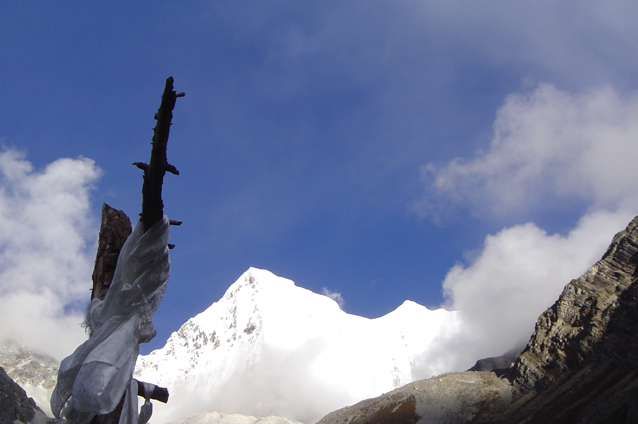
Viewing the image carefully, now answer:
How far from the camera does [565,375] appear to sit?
8219cm

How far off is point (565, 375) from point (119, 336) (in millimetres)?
93731

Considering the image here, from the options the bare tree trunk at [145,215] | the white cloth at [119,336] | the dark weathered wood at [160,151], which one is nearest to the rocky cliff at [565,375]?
the white cloth at [119,336]

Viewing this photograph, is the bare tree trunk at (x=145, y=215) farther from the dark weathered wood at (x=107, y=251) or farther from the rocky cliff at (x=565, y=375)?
the rocky cliff at (x=565, y=375)

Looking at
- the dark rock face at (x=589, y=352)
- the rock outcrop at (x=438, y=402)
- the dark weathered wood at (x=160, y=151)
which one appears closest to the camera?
the dark weathered wood at (x=160, y=151)

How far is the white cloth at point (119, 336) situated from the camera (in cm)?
341

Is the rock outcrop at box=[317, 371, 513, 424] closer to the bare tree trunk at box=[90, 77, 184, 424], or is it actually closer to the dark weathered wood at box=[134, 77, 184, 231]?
the bare tree trunk at box=[90, 77, 184, 424]

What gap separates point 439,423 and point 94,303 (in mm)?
93917

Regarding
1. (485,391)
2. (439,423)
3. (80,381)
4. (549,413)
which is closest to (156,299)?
(80,381)

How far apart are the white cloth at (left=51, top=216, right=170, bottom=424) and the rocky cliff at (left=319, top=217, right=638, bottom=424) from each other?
68715 mm

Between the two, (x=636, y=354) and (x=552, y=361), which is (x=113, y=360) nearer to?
(x=636, y=354)

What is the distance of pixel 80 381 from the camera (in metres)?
3.39

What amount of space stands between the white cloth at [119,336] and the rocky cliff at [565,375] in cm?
6871

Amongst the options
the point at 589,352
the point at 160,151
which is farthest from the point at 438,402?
the point at 160,151

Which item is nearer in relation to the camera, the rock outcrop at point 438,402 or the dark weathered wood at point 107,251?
the dark weathered wood at point 107,251
